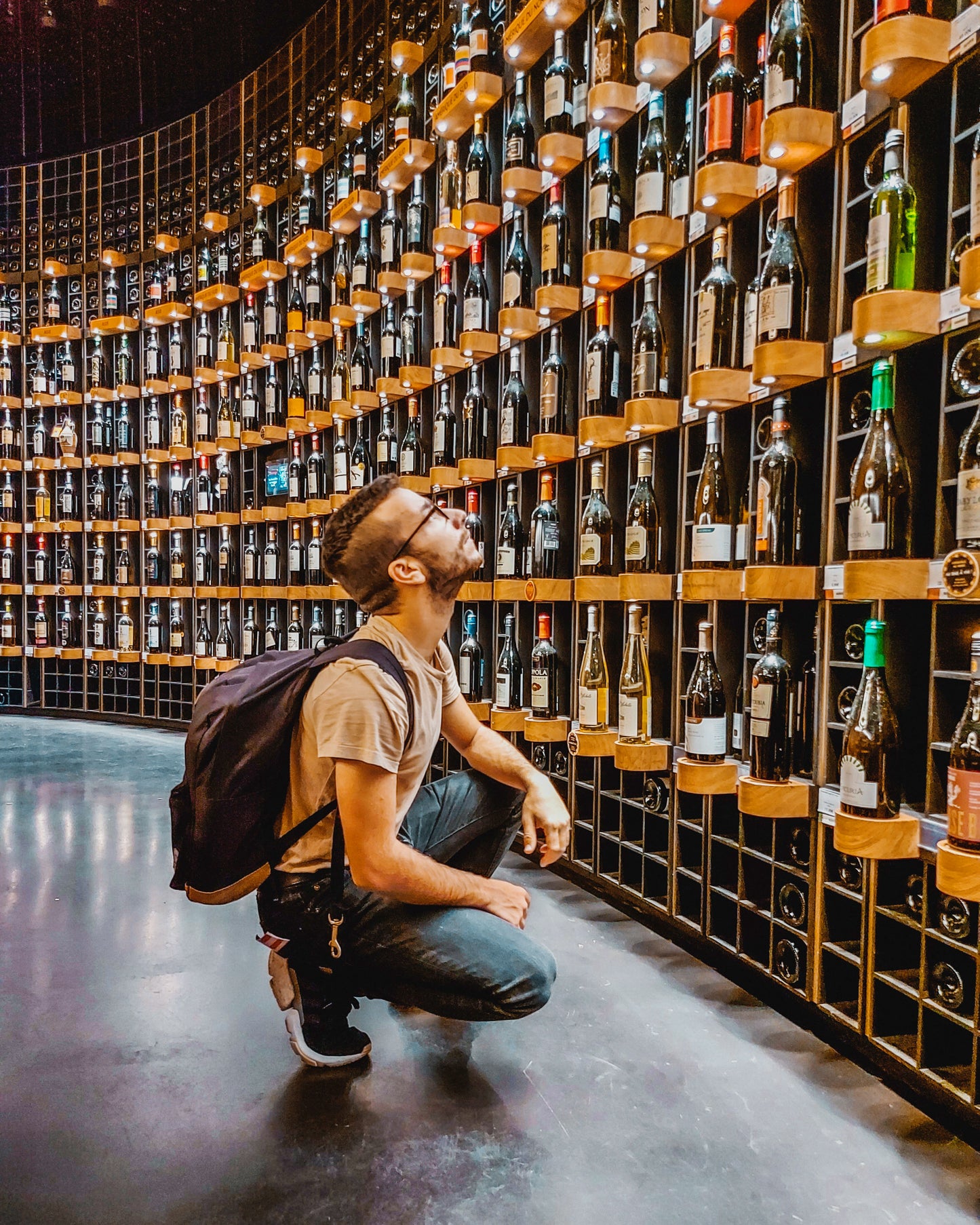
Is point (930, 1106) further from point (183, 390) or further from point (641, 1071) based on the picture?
point (183, 390)

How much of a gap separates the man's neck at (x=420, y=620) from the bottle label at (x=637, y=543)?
3.31 feet

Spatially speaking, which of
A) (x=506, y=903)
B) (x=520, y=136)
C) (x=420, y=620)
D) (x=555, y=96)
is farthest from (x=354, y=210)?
(x=506, y=903)

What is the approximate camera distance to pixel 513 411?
331cm

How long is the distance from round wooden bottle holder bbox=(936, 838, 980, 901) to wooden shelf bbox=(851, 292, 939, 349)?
3.06ft

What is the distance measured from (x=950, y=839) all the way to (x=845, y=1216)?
63 cm

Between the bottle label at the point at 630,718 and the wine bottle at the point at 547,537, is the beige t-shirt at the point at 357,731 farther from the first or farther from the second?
the wine bottle at the point at 547,537

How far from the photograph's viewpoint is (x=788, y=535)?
83.7 inches

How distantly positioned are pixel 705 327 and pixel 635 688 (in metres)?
1.04

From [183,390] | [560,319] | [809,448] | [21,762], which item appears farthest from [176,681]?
[809,448]

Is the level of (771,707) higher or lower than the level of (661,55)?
lower

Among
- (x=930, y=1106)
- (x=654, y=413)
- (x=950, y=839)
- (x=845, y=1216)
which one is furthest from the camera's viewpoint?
(x=654, y=413)

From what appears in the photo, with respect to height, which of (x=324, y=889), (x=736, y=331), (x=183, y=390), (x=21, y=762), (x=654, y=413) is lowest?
(x=21, y=762)

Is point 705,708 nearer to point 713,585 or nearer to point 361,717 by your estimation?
point 713,585

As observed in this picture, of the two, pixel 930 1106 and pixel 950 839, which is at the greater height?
pixel 950 839
